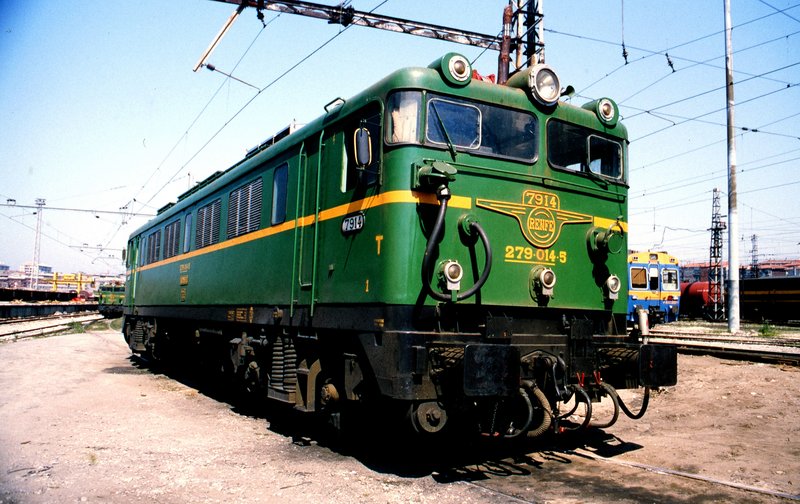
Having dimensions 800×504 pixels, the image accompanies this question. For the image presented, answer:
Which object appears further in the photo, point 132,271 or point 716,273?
point 716,273

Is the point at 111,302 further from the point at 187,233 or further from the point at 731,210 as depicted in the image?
the point at 731,210

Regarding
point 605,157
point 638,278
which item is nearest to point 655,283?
point 638,278

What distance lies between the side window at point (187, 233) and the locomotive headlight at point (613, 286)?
8528 millimetres

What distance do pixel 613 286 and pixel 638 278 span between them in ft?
67.6

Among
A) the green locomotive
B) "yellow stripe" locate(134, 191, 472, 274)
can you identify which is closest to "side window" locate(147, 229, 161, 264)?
"yellow stripe" locate(134, 191, 472, 274)

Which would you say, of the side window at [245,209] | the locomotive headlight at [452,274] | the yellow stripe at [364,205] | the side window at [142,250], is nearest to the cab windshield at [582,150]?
the yellow stripe at [364,205]

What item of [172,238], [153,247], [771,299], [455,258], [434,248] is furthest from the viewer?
[771,299]

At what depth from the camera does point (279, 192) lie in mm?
8195

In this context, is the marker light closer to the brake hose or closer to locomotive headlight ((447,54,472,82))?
locomotive headlight ((447,54,472,82))

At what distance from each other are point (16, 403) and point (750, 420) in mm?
10833

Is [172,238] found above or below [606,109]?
below

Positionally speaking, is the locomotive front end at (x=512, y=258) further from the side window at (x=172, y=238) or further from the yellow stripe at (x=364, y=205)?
the side window at (x=172, y=238)

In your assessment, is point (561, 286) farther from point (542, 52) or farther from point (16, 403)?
point (542, 52)

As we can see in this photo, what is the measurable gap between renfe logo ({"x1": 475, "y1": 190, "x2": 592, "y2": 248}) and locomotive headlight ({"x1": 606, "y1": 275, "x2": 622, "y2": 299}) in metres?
0.79
